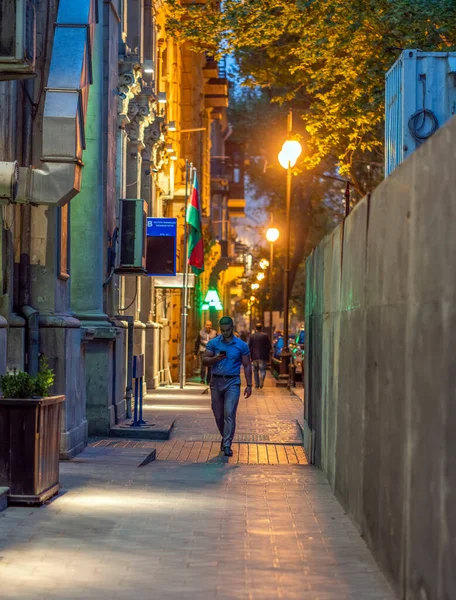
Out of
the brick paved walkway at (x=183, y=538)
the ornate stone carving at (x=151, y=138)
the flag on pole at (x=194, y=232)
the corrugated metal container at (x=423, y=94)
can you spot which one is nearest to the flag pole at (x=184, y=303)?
the flag on pole at (x=194, y=232)

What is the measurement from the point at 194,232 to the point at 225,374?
2005 cm

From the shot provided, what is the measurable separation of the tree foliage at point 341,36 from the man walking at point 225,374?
28.4 ft

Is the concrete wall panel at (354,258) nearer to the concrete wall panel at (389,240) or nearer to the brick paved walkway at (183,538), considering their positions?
the concrete wall panel at (389,240)

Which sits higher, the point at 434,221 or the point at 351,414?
the point at 434,221

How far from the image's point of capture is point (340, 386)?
1154 centimetres

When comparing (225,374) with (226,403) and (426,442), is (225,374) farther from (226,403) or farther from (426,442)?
(426,442)

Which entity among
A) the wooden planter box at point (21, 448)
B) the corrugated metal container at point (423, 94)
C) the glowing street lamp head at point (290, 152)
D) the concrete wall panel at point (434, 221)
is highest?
the glowing street lamp head at point (290, 152)

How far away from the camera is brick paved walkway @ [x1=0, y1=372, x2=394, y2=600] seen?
24.2ft

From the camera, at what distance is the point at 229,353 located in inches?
660

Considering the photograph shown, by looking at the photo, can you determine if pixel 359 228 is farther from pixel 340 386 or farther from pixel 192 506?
pixel 192 506

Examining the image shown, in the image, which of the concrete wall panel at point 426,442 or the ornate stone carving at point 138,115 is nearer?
the concrete wall panel at point 426,442

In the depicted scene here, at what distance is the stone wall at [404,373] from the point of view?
19.2ft

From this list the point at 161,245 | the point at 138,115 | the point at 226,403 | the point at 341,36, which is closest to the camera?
the point at 226,403

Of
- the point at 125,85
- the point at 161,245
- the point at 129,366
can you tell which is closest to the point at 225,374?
the point at 129,366
